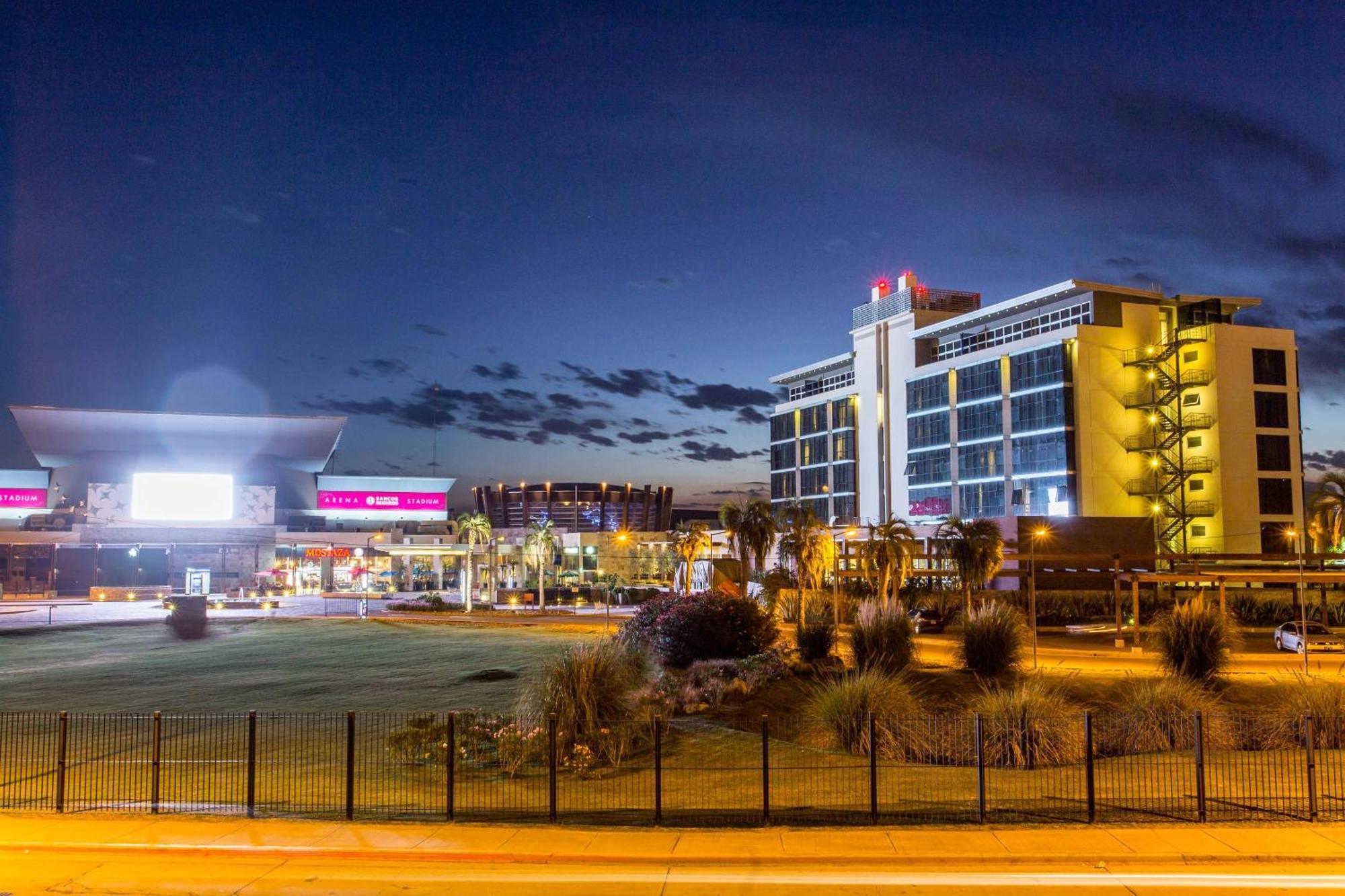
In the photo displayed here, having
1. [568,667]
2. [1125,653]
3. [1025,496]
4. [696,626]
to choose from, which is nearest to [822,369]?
[1025,496]

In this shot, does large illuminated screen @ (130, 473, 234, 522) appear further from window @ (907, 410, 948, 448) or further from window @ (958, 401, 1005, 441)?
window @ (958, 401, 1005, 441)

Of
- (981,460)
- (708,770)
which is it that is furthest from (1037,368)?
(708,770)

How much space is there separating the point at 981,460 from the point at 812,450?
2786cm

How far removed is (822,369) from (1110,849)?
107m

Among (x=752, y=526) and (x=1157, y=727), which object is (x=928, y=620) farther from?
(x=1157, y=727)

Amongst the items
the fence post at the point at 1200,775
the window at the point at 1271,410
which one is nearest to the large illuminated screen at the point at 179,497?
the window at the point at 1271,410

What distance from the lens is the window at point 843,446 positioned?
109 meters

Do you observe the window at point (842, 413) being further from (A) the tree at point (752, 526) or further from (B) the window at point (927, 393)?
(A) the tree at point (752, 526)

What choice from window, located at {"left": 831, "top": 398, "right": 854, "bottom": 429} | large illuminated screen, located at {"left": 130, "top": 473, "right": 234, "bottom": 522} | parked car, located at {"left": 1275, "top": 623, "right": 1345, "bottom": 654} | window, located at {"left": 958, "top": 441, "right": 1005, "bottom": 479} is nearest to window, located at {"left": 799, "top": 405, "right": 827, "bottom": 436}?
window, located at {"left": 831, "top": 398, "right": 854, "bottom": 429}

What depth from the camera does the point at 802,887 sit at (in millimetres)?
11227

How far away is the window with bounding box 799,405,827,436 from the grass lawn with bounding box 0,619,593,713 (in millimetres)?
68480

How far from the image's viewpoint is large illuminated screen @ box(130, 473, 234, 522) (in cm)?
9212

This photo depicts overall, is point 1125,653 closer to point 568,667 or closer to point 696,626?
point 696,626

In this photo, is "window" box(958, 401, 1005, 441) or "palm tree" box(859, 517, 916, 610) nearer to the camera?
"palm tree" box(859, 517, 916, 610)
